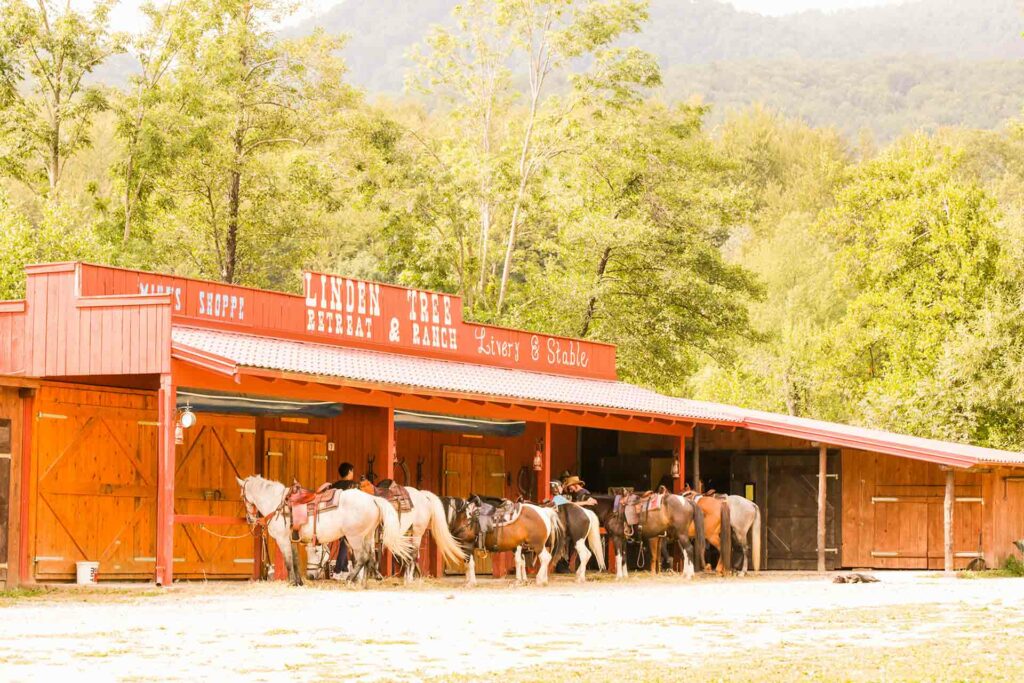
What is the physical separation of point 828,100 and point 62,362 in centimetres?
18703

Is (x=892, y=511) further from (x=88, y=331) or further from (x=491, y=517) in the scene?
(x=88, y=331)

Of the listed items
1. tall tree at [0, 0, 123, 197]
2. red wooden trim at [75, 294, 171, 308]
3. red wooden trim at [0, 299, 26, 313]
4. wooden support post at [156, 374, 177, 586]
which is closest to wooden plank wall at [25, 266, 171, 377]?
red wooden trim at [75, 294, 171, 308]

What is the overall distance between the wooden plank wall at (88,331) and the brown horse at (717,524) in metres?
8.84

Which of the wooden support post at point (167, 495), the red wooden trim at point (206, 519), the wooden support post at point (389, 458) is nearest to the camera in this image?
the wooden support post at point (167, 495)

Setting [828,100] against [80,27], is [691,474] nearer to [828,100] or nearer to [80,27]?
[80,27]

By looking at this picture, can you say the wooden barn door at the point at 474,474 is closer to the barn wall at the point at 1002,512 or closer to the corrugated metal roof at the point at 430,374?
the corrugated metal roof at the point at 430,374

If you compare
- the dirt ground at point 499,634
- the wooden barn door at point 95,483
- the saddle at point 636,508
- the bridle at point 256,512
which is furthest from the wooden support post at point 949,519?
the wooden barn door at point 95,483

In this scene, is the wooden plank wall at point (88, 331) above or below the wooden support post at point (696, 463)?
above

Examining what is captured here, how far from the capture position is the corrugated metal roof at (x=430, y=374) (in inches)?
678

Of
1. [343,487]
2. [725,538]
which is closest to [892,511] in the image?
[725,538]

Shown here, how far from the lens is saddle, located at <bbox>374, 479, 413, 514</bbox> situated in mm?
17578

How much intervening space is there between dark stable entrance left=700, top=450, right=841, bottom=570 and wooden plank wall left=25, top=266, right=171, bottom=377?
12.9 metres

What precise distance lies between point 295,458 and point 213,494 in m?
1.40

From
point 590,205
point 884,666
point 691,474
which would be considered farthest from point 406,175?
point 884,666
